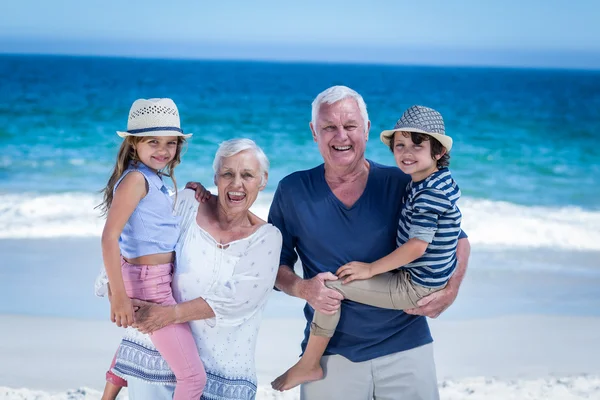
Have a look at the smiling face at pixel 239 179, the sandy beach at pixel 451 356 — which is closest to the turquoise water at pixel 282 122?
the sandy beach at pixel 451 356

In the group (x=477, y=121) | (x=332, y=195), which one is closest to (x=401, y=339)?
(x=332, y=195)

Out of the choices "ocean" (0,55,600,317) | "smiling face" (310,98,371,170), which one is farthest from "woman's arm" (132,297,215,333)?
"ocean" (0,55,600,317)

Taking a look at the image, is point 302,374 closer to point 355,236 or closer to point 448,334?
point 355,236

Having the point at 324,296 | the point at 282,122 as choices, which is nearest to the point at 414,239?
the point at 324,296

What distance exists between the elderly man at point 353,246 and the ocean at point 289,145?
312cm

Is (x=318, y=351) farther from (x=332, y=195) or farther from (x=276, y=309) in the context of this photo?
(x=276, y=309)

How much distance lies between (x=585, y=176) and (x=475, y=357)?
8.87 m

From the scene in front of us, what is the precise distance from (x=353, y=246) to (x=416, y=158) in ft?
1.34

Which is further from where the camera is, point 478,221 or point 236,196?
point 478,221

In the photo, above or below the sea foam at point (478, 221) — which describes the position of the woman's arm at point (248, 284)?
below

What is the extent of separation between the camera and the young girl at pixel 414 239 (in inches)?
114

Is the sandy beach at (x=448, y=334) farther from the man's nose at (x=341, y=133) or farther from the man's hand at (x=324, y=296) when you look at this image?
the man's nose at (x=341, y=133)

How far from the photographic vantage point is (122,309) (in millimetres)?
2766

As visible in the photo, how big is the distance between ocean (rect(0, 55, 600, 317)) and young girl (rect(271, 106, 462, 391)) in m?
3.29
